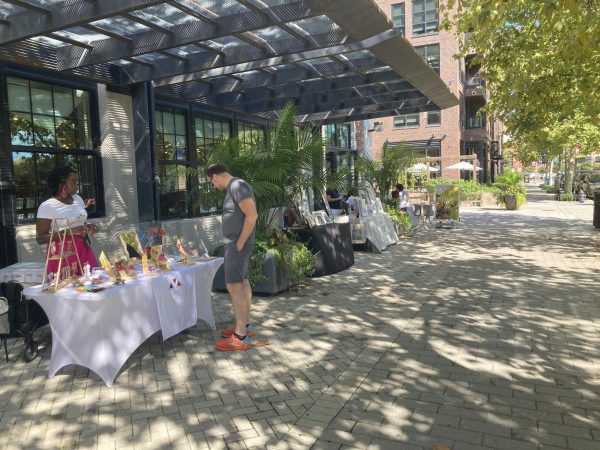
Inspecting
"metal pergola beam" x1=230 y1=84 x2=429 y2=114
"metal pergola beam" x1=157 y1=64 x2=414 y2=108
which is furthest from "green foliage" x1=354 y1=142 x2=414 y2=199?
"metal pergola beam" x1=157 y1=64 x2=414 y2=108

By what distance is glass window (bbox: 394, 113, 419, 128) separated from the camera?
110 ft

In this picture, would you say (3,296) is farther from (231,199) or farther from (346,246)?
(346,246)

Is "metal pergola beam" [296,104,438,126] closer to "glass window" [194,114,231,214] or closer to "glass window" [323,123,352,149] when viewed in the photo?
"glass window" [323,123,352,149]

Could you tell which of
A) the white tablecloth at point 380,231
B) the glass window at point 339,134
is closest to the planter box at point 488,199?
the glass window at point 339,134

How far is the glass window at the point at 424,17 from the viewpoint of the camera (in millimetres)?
31094

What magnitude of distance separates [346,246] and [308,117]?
6.04 m

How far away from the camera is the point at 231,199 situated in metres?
4.70

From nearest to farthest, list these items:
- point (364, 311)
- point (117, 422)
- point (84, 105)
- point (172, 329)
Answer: point (117, 422) → point (172, 329) → point (364, 311) → point (84, 105)

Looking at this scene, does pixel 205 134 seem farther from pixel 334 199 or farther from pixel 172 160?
pixel 334 199

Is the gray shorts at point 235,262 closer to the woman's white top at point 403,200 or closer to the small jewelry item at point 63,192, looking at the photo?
the small jewelry item at point 63,192

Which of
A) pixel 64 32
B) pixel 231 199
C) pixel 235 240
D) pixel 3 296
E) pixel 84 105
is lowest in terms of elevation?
pixel 3 296

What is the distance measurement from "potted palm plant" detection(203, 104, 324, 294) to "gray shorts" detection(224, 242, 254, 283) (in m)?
1.92

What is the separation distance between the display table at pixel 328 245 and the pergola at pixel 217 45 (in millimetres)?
2687

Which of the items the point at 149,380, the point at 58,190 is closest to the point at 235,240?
the point at 149,380
